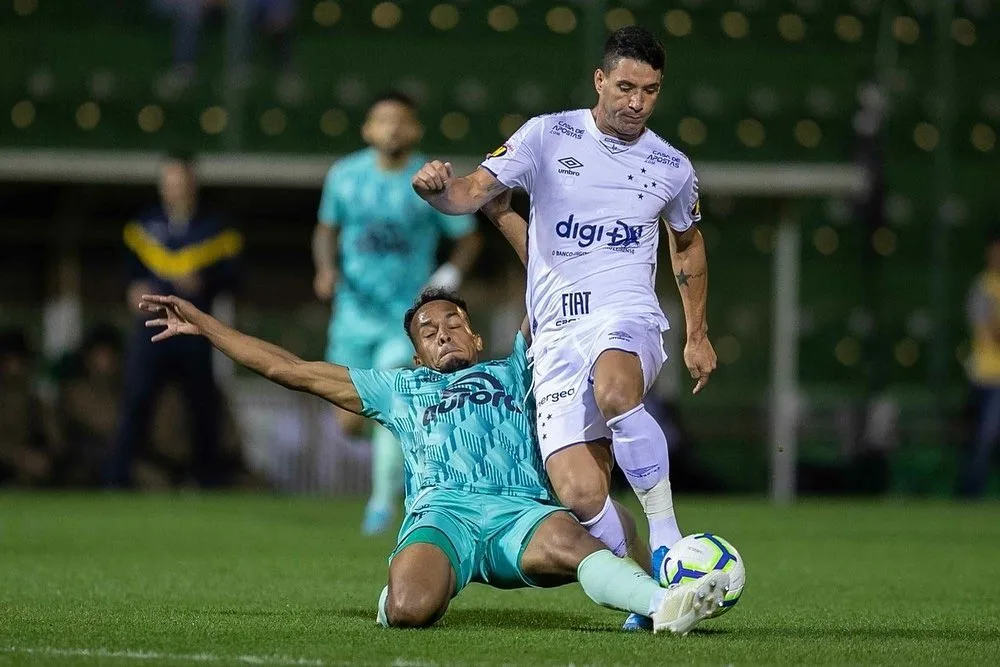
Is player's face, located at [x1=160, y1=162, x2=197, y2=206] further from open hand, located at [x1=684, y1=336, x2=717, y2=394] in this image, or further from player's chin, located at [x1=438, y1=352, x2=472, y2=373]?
open hand, located at [x1=684, y1=336, x2=717, y2=394]

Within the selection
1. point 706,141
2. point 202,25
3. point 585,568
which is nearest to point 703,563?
point 585,568

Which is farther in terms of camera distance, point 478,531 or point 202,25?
point 202,25

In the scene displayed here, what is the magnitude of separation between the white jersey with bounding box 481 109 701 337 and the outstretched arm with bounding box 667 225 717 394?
135 mm

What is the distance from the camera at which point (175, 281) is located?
13.7 meters

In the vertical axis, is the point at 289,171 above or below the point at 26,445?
above

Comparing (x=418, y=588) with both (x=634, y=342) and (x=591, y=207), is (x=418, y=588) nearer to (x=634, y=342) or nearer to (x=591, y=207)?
(x=634, y=342)

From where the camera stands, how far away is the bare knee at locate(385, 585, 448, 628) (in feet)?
18.3

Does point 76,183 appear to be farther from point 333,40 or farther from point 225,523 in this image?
point 225,523

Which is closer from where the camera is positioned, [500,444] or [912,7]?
[500,444]

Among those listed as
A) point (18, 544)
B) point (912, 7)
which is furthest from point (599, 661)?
point (912, 7)

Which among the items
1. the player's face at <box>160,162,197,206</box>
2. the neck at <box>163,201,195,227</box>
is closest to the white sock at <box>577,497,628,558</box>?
the player's face at <box>160,162,197,206</box>

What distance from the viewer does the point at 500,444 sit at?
611 cm

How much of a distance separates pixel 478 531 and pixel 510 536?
126 mm

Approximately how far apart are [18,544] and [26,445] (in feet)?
20.1
